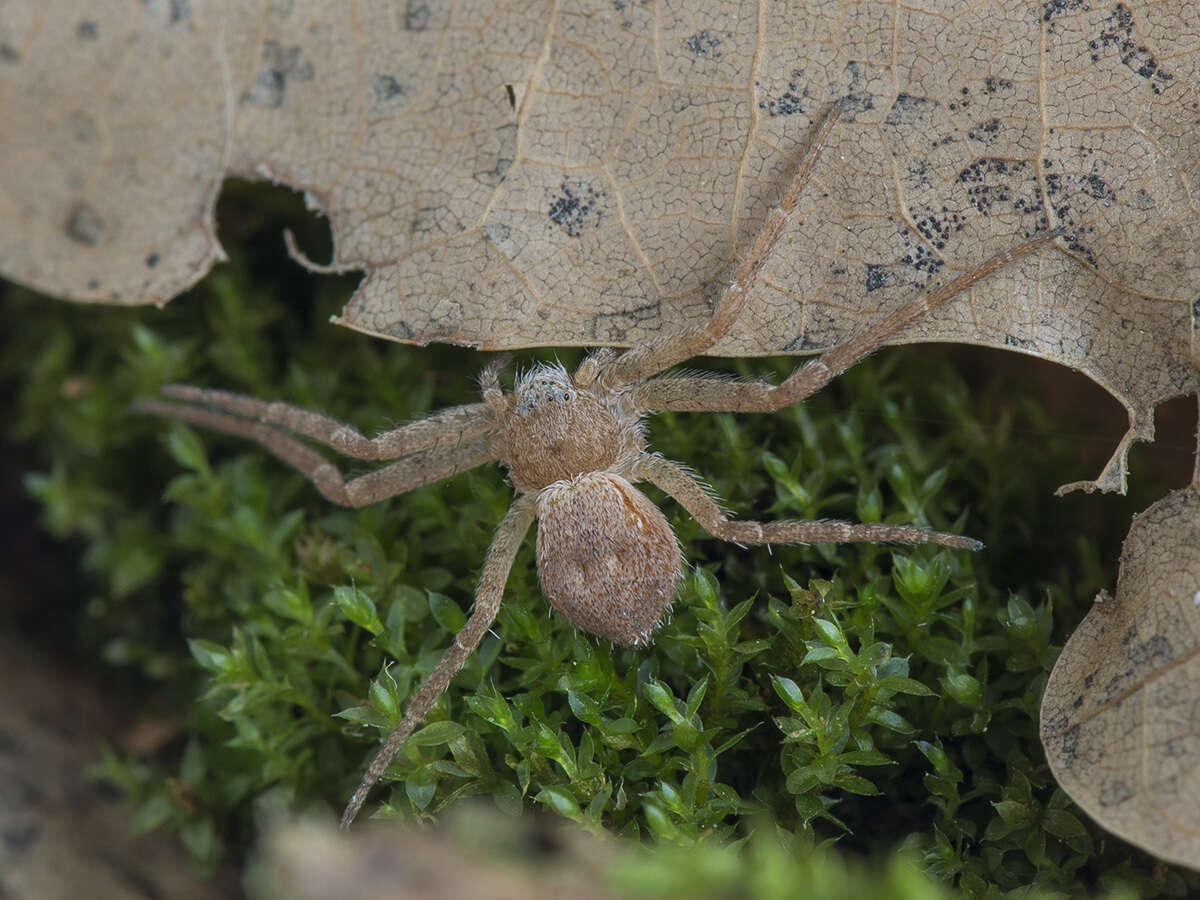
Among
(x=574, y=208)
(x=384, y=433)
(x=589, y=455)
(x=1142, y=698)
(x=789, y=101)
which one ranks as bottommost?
(x=384, y=433)

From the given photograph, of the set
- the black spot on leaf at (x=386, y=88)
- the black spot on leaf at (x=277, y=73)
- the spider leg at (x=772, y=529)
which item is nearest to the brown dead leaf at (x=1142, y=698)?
the spider leg at (x=772, y=529)

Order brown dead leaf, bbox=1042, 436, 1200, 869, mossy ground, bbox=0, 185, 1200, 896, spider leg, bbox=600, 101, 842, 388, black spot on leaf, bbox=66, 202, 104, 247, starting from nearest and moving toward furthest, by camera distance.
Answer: brown dead leaf, bbox=1042, 436, 1200, 869 → mossy ground, bbox=0, 185, 1200, 896 → spider leg, bbox=600, 101, 842, 388 → black spot on leaf, bbox=66, 202, 104, 247

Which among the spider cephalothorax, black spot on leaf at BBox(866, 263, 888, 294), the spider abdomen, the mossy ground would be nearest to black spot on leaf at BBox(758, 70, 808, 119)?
black spot on leaf at BBox(866, 263, 888, 294)

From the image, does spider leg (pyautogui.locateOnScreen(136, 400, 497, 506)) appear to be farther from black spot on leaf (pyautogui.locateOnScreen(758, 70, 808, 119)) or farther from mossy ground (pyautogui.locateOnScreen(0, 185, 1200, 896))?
black spot on leaf (pyautogui.locateOnScreen(758, 70, 808, 119))

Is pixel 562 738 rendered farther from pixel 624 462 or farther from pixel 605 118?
pixel 605 118

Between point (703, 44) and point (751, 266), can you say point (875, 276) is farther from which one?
point (703, 44)

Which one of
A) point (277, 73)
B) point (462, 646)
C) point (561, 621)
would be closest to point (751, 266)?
point (561, 621)

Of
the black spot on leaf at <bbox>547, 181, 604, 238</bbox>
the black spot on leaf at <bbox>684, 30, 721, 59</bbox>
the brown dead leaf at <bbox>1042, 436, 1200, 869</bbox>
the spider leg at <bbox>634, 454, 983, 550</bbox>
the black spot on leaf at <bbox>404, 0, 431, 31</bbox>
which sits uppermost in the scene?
the black spot on leaf at <bbox>684, 30, 721, 59</bbox>

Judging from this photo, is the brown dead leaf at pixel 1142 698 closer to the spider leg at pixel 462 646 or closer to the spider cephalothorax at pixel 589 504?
the spider cephalothorax at pixel 589 504
